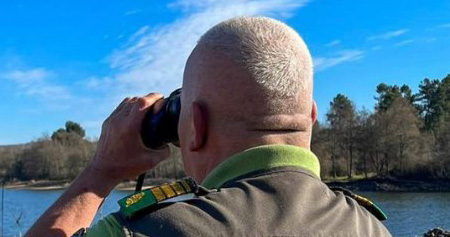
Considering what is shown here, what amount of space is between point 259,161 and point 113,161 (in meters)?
0.48

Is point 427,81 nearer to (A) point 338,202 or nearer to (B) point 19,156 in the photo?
(B) point 19,156

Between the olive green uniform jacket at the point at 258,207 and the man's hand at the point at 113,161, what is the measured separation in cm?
25

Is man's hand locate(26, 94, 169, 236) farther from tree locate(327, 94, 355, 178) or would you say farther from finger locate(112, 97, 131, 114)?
tree locate(327, 94, 355, 178)

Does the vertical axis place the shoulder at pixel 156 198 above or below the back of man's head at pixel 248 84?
below

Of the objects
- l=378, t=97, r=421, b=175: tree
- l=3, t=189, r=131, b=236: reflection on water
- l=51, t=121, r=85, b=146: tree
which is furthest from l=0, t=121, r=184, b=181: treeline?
l=3, t=189, r=131, b=236: reflection on water

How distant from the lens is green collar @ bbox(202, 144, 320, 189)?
1.48 meters

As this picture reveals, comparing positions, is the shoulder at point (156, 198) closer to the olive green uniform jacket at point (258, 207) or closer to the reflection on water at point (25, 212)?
the olive green uniform jacket at point (258, 207)

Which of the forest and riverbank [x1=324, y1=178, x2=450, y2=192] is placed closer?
riverbank [x1=324, y1=178, x2=450, y2=192]

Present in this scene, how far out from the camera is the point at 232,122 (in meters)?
1.52

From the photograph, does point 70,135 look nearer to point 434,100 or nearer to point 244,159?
point 434,100

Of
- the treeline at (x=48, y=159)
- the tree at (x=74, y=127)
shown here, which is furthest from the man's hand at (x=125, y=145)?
the tree at (x=74, y=127)

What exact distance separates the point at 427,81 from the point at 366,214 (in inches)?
3457

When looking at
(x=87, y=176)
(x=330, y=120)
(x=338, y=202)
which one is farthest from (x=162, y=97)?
(x=330, y=120)

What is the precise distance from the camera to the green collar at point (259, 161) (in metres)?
1.48
